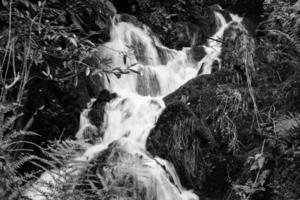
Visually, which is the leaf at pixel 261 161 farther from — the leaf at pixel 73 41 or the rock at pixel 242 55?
the leaf at pixel 73 41

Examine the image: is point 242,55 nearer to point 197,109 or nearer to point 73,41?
A: point 197,109

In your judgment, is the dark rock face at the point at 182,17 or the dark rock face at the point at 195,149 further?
the dark rock face at the point at 182,17

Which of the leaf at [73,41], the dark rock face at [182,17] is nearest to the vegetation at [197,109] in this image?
the leaf at [73,41]

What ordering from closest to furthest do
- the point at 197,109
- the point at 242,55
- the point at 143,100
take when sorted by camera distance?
the point at 242,55, the point at 197,109, the point at 143,100

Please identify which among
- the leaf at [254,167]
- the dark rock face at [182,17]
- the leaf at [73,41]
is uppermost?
the dark rock face at [182,17]

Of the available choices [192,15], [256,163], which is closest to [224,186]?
[256,163]

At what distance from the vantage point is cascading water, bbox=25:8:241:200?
506cm

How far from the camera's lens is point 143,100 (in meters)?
8.12

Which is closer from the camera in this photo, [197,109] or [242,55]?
[242,55]

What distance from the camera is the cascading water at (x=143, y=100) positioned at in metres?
5.06

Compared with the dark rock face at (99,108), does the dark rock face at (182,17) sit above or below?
above

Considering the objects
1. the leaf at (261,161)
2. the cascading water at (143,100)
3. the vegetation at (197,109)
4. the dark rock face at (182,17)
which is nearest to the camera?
the vegetation at (197,109)

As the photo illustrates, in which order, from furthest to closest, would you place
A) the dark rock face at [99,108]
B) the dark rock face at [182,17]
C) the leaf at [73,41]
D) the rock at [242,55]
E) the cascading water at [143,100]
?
the dark rock face at [182,17]
the dark rock face at [99,108]
the rock at [242,55]
the cascading water at [143,100]
the leaf at [73,41]

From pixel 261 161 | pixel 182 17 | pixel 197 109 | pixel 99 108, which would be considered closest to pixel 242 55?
pixel 197 109
